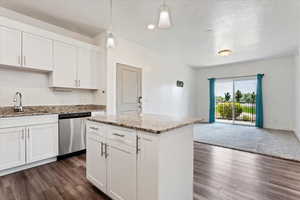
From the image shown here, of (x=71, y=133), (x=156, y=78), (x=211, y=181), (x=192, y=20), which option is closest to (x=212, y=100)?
(x=156, y=78)

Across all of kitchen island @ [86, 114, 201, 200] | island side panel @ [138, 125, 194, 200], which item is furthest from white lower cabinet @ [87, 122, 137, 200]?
island side panel @ [138, 125, 194, 200]

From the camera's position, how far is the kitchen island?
1.29 metres

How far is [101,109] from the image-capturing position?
3541 millimetres

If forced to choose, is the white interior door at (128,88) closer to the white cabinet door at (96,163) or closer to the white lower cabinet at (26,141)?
the white lower cabinet at (26,141)

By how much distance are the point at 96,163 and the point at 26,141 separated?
1471mm

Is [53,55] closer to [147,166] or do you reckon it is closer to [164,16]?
[164,16]

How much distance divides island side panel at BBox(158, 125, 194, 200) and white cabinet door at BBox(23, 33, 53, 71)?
2.83 m

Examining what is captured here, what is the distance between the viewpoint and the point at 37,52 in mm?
2756

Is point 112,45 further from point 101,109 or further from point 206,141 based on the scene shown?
point 206,141

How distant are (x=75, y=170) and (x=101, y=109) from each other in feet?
4.72

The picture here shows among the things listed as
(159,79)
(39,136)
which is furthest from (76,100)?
(159,79)

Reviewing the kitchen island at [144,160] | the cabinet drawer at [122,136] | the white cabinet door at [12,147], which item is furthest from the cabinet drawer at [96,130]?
the white cabinet door at [12,147]

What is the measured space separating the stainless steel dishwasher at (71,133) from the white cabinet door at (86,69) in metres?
0.77

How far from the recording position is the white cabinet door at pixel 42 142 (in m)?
2.48
